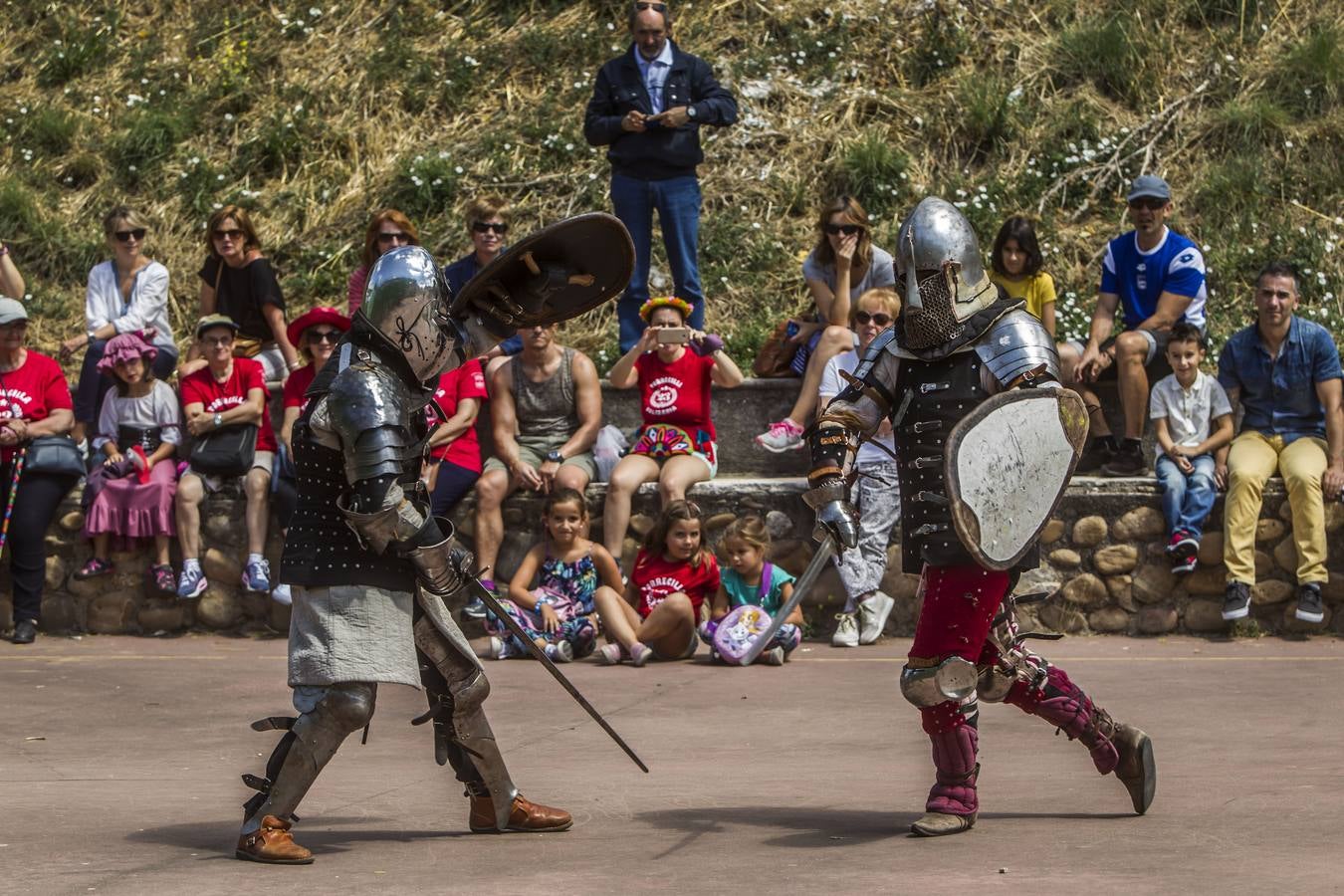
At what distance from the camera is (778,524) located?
946 cm

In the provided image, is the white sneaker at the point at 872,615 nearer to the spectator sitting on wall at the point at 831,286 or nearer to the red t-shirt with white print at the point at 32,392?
the spectator sitting on wall at the point at 831,286

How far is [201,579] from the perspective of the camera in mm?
9672

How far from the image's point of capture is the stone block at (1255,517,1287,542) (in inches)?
360

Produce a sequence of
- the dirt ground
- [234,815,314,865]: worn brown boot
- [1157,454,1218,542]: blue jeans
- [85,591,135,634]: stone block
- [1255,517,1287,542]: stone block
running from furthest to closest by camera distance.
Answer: [85,591,135,634]: stone block, [1255,517,1287,542]: stone block, [1157,454,1218,542]: blue jeans, [234,815,314,865]: worn brown boot, the dirt ground

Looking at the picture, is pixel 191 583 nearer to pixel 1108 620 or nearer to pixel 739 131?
pixel 1108 620

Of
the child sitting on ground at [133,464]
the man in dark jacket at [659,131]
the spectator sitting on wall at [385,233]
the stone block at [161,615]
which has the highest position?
the man in dark jacket at [659,131]

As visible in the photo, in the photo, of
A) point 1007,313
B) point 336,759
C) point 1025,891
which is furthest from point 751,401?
point 1025,891

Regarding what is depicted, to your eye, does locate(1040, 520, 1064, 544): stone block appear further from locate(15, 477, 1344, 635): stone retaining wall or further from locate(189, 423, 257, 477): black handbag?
locate(189, 423, 257, 477): black handbag

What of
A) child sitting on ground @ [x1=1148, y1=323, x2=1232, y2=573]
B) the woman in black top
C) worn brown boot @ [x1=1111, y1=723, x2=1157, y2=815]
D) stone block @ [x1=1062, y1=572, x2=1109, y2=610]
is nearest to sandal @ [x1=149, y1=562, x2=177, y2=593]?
the woman in black top

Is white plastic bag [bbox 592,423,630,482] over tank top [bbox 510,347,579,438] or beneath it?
beneath

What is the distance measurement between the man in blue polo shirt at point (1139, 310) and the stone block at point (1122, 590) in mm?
548

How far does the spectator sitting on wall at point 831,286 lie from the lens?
31.5 feet

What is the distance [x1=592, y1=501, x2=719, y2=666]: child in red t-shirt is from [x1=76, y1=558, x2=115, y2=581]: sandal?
2746 millimetres

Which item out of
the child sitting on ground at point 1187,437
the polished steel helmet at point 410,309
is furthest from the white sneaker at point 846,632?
the polished steel helmet at point 410,309
